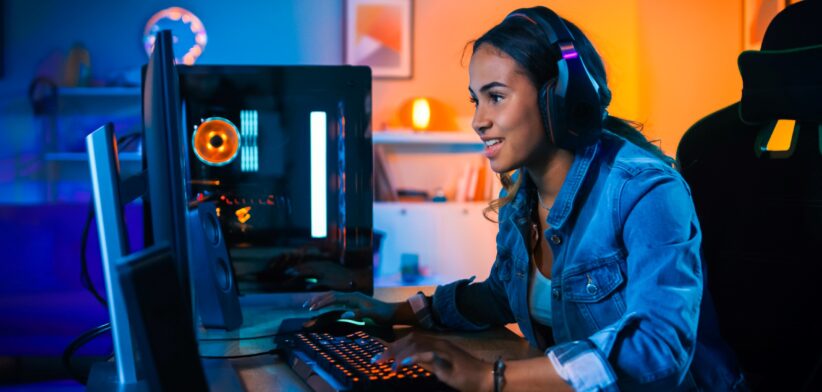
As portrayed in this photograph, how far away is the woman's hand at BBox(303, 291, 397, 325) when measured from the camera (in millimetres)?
1159

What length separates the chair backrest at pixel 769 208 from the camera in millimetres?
997

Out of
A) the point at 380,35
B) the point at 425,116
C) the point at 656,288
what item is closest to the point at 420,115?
the point at 425,116

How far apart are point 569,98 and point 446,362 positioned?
44cm

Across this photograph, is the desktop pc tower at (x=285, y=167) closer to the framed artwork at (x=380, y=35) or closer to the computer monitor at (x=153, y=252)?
the computer monitor at (x=153, y=252)

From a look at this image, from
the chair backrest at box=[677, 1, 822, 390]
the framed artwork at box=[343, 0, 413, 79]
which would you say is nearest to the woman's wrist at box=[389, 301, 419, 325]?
the chair backrest at box=[677, 1, 822, 390]

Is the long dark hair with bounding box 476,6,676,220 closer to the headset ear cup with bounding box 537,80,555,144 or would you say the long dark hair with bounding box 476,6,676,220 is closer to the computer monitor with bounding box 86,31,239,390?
the headset ear cup with bounding box 537,80,555,144

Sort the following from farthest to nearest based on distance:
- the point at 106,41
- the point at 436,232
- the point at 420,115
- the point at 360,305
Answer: the point at 106,41
the point at 420,115
the point at 436,232
the point at 360,305

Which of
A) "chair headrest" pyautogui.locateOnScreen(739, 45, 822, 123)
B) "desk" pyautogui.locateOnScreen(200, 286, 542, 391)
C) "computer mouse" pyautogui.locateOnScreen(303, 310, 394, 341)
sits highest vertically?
"chair headrest" pyautogui.locateOnScreen(739, 45, 822, 123)

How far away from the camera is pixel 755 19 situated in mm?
3922

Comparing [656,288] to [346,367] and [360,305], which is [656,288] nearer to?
[346,367]

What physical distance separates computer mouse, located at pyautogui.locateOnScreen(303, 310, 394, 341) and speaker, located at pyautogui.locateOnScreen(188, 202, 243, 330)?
5.7 inches

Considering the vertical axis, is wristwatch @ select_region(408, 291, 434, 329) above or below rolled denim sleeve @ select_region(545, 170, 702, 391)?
below

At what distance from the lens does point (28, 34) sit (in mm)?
3967

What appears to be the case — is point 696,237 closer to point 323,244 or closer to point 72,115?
point 323,244
